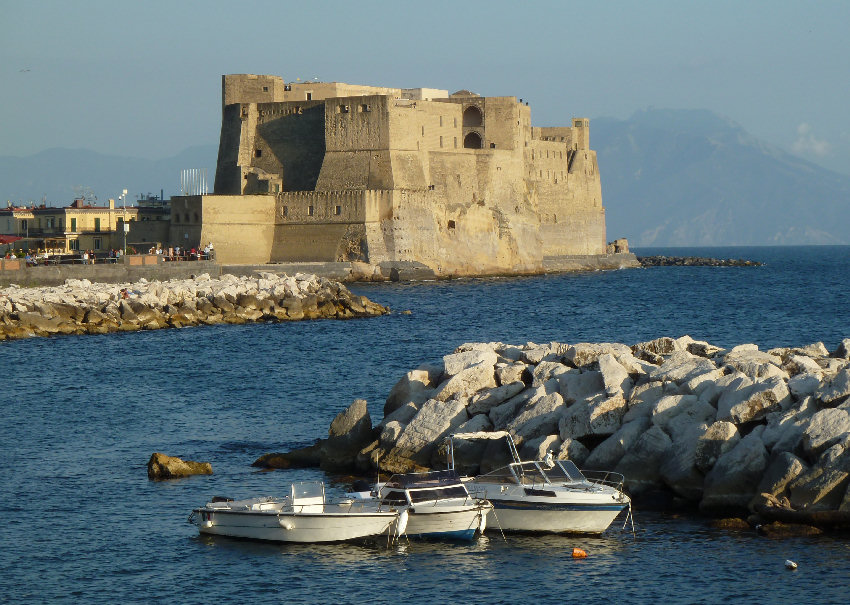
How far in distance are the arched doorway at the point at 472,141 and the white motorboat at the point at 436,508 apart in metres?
56.1

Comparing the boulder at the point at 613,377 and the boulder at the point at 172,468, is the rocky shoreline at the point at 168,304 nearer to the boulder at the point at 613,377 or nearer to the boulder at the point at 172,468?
the boulder at the point at 172,468

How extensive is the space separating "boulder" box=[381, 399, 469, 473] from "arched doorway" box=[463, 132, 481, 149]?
52.8 meters

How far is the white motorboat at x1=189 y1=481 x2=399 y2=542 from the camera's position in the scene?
15.1m

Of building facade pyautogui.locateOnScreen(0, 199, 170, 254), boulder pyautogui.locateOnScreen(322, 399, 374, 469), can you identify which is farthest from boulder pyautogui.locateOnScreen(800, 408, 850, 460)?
building facade pyautogui.locateOnScreen(0, 199, 170, 254)

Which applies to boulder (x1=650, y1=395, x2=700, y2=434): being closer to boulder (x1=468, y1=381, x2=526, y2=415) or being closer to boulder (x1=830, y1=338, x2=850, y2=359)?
boulder (x1=468, y1=381, x2=526, y2=415)

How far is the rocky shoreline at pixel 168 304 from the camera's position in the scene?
3784 cm

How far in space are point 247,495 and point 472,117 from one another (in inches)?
2158

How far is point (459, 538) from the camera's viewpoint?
49.8 feet

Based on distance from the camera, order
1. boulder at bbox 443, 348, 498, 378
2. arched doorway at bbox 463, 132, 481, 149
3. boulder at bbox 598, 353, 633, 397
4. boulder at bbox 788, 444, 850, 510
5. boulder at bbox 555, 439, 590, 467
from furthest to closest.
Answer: arched doorway at bbox 463, 132, 481, 149 < boulder at bbox 443, 348, 498, 378 < boulder at bbox 598, 353, 633, 397 < boulder at bbox 555, 439, 590, 467 < boulder at bbox 788, 444, 850, 510

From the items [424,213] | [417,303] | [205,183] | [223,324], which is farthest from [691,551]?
[205,183]

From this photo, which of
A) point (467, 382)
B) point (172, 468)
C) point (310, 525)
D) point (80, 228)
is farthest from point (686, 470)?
point (80, 228)

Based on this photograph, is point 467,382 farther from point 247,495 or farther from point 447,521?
point 447,521

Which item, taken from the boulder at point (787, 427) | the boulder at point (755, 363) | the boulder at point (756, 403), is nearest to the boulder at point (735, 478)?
the boulder at point (787, 427)

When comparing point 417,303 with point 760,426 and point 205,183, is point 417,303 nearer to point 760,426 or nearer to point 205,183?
point 205,183
